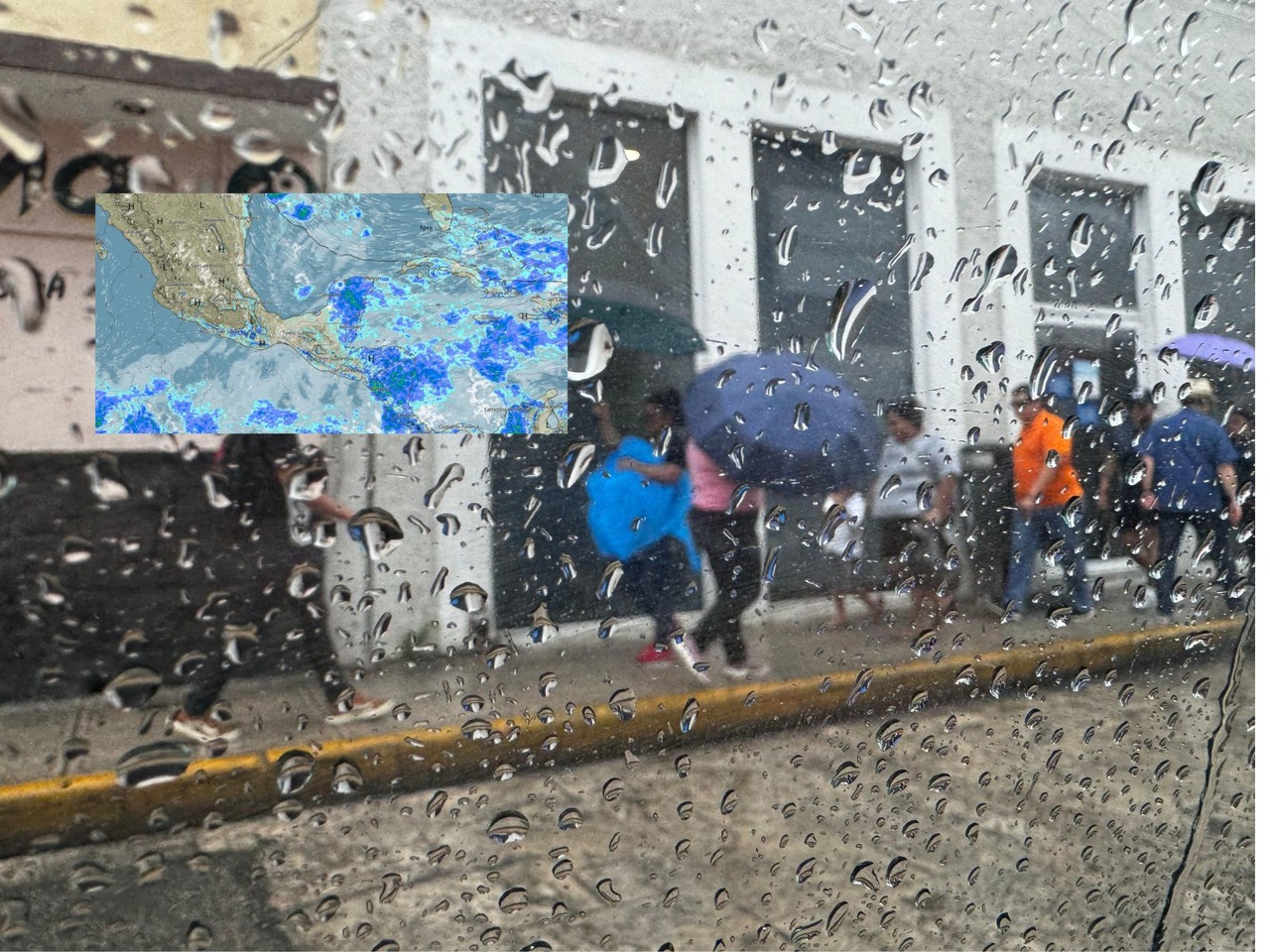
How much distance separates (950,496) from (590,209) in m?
0.51

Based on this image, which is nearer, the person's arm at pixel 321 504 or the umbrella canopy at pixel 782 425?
the person's arm at pixel 321 504

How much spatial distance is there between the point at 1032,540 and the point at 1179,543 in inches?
11.6

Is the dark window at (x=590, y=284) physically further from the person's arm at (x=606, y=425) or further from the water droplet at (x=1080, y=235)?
the water droplet at (x=1080, y=235)

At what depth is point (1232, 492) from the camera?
1.22 m

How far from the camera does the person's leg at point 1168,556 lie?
1.18 m

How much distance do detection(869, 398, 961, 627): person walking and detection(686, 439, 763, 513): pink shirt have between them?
173 mm

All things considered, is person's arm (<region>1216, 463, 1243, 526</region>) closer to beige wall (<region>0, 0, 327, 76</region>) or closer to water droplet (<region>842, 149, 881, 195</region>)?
water droplet (<region>842, 149, 881, 195</region>)

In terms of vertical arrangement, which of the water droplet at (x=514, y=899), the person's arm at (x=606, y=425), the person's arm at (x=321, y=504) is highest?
the person's arm at (x=606, y=425)

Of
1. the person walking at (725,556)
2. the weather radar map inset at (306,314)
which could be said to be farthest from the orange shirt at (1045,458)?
the weather radar map inset at (306,314)

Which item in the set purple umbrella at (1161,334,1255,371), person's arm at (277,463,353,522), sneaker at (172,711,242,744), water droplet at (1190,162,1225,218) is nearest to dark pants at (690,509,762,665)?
person's arm at (277,463,353,522)

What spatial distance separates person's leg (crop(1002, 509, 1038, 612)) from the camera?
105cm

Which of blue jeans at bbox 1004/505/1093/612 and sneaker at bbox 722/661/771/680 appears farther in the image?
blue jeans at bbox 1004/505/1093/612

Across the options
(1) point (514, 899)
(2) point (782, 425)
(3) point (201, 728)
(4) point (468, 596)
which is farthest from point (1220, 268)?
(3) point (201, 728)

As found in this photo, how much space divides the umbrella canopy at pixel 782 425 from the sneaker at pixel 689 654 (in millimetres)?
170
